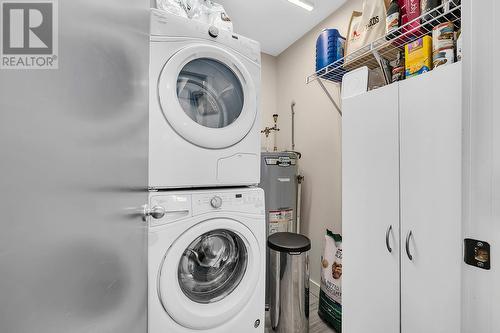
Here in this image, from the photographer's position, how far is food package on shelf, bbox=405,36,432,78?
0.98 meters

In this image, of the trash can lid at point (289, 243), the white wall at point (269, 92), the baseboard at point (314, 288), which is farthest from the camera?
the white wall at point (269, 92)

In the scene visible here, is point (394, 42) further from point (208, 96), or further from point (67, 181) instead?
point (67, 181)

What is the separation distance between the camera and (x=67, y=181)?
159 mm

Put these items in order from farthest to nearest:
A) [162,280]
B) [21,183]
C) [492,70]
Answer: [162,280] → [492,70] → [21,183]

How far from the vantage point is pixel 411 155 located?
96cm

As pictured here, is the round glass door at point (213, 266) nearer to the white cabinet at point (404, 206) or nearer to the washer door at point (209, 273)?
the washer door at point (209, 273)

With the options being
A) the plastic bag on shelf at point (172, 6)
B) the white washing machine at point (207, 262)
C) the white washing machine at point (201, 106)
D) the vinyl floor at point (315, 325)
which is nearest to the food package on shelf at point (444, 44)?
the white washing machine at point (201, 106)

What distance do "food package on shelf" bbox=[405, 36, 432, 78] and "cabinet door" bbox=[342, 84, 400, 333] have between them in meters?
0.11

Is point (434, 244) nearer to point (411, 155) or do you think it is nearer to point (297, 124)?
point (411, 155)

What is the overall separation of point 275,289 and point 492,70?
1.47 meters

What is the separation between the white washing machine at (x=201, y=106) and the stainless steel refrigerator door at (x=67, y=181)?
2.25 feet

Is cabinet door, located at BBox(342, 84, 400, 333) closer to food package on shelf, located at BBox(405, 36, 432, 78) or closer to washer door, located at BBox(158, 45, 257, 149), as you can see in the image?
food package on shelf, located at BBox(405, 36, 432, 78)

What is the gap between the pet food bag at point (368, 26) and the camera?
1210mm

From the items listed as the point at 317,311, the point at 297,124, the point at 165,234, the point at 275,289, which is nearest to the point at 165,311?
the point at 165,234
